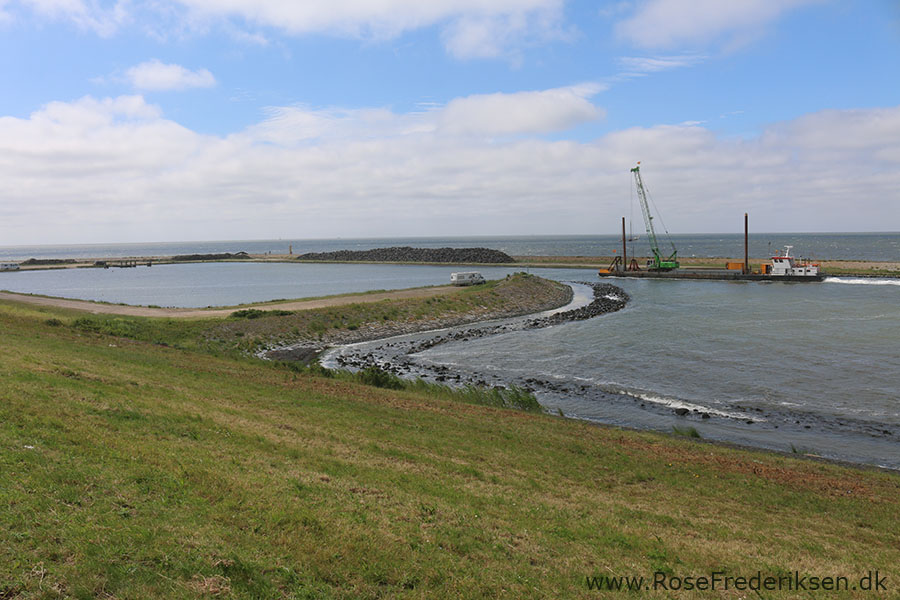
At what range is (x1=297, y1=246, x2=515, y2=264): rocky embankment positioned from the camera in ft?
512

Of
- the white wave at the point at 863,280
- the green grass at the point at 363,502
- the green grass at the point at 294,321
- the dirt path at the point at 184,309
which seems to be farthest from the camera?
the white wave at the point at 863,280

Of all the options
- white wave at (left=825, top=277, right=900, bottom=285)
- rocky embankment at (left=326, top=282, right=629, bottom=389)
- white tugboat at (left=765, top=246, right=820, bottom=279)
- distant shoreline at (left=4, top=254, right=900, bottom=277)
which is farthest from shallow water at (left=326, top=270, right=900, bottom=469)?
distant shoreline at (left=4, top=254, right=900, bottom=277)

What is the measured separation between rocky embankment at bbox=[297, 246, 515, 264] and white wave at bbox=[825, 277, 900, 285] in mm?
78922

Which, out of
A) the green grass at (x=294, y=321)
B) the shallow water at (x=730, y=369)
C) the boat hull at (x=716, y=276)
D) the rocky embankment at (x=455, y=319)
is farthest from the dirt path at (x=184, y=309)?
the boat hull at (x=716, y=276)

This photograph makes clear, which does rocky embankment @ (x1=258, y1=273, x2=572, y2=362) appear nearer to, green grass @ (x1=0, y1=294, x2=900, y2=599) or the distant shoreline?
green grass @ (x1=0, y1=294, x2=900, y2=599)

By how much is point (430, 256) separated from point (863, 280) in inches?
4376

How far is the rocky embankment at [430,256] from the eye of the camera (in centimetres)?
15612

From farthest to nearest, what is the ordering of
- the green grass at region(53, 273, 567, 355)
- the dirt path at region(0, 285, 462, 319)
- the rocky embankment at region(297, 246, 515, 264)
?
the rocky embankment at region(297, 246, 515, 264), the dirt path at region(0, 285, 462, 319), the green grass at region(53, 273, 567, 355)

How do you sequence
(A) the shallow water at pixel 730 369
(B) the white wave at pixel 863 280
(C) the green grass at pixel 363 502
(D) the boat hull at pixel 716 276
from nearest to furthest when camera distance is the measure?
(C) the green grass at pixel 363 502 → (A) the shallow water at pixel 730 369 → (B) the white wave at pixel 863 280 → (D) the boat hull at pixel 716 276

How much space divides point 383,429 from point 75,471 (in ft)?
28.3

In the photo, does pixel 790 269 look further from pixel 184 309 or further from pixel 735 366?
pixel 184 309

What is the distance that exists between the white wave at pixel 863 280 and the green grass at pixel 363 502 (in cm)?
8186

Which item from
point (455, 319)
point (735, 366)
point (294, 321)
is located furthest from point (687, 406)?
point (294, 321)

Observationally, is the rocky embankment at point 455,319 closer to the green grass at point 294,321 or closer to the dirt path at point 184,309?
the green grass at point 294,321
